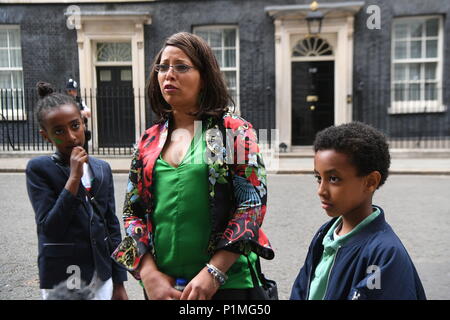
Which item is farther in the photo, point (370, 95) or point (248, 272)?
point (370, 95)

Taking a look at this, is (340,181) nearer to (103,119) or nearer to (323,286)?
(323,286)

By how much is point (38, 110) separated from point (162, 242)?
91cm

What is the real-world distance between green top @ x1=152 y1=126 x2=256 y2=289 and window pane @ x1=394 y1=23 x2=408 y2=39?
13660mm

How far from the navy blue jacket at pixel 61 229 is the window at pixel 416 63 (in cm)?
1289

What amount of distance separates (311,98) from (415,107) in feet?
10.2

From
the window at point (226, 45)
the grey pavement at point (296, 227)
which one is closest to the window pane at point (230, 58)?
the window at point (226, 45)

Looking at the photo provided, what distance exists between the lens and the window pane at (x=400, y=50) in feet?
44.9

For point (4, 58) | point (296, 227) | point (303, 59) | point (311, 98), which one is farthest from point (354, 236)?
point (4, 58)

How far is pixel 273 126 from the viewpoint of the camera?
45.5 ft

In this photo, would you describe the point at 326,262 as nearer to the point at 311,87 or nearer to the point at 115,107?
the point at 311,87

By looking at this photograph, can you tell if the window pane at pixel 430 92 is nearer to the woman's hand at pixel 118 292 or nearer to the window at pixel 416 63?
the window at pixel 416 63
